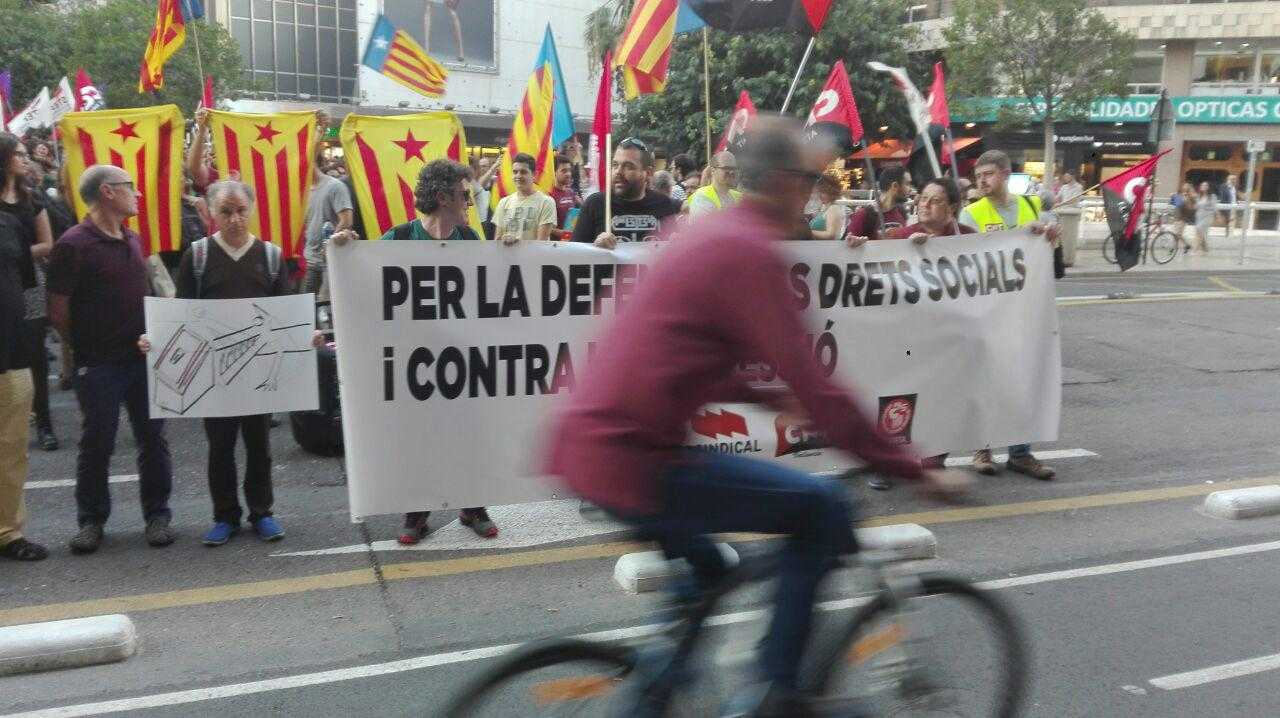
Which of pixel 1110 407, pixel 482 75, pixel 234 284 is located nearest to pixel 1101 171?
pixel 482 75

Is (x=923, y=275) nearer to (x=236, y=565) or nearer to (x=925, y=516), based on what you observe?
(x=925, y=516)

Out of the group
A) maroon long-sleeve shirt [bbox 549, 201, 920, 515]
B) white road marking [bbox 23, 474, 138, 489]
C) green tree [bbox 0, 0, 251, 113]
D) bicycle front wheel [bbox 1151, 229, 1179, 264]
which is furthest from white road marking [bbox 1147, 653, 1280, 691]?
green tree [bbox 0, 0, 251, 113]

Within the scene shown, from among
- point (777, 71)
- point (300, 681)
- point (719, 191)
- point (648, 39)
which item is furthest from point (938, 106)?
point (777, 71)

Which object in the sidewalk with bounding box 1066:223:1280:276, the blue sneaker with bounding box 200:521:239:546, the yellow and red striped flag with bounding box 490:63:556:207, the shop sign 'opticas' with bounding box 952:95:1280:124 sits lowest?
the blue sneaker with bounding box 200:521:239:546

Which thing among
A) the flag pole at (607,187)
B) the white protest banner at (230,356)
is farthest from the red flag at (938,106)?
the white protest banner at (230,356)

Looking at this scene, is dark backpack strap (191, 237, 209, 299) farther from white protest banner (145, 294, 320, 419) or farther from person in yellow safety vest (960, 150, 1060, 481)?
person in yellow safety vest (960, 150, 1060, 481)

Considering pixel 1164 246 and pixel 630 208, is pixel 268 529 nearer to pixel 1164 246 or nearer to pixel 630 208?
pixel 630 208

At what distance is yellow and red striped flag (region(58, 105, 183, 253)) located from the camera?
841 centimetres

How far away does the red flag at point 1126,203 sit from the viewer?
8.78 meters

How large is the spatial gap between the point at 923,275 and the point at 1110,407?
3.74 metres

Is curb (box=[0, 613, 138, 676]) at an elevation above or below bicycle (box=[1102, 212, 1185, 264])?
below

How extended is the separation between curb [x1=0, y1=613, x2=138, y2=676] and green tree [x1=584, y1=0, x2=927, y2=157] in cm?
2525

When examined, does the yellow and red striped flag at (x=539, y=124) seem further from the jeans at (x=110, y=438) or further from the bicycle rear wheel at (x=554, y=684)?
the bicycle rear wheel at (x=554, y=684)

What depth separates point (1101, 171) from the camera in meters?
41.5
